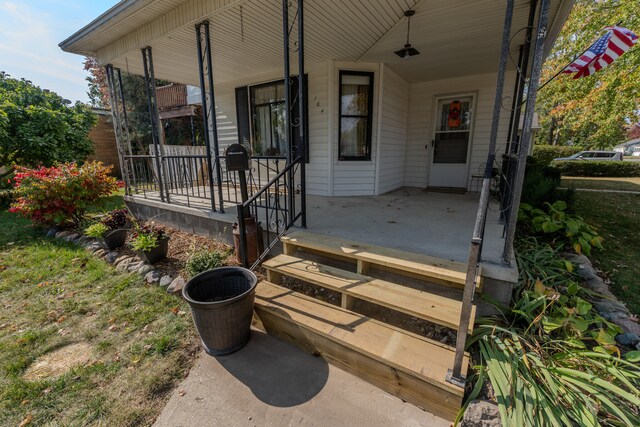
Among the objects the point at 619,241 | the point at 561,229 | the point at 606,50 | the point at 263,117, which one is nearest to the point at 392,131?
the point at 263,117

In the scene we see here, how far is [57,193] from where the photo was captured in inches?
178

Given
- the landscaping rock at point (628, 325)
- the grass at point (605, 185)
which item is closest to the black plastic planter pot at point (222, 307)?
the landscaping rock at point (628, 325)

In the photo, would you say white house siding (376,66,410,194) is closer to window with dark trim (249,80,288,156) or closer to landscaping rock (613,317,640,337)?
window with dark trim (249,80,288,156)

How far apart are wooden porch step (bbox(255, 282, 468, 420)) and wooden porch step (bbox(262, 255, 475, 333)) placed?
17 centimetres

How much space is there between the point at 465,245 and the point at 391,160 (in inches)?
137

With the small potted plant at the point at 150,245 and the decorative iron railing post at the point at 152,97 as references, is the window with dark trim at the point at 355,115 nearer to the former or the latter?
A: the decorative iron railing post at the point at 152,97

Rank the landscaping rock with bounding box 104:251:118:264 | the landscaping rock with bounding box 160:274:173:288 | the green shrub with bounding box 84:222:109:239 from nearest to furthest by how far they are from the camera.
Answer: the landscaping rock with bounding box 160:274:173:288
the landscaping rock with bounding box 104:251:118:264
the green shrub with bounding box 84:222:109:239

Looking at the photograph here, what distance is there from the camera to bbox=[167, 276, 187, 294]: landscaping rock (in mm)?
2875

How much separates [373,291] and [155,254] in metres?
2.84

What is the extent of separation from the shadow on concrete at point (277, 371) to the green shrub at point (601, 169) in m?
15.6

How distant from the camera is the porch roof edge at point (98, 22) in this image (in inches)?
137

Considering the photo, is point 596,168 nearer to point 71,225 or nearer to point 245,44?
point 245,44

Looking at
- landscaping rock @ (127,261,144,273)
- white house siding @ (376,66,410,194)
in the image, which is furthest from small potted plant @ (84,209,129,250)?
white house siding @ (376,66,410,194)

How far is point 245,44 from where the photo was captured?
4.27 m
